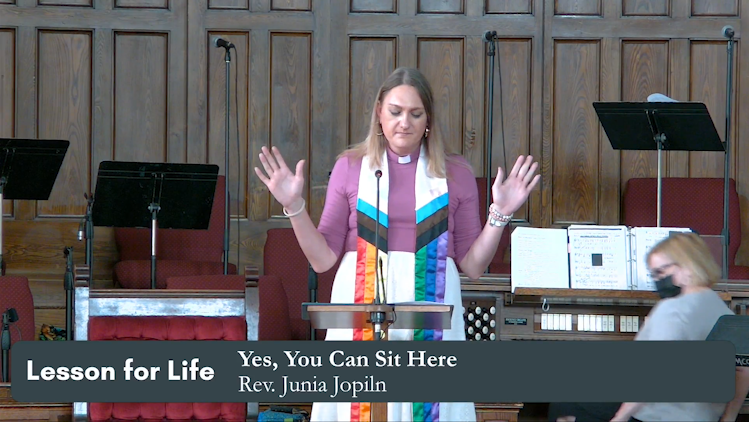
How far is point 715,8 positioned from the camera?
7.79 metres

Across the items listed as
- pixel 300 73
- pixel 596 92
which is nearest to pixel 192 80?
pixel 300 73

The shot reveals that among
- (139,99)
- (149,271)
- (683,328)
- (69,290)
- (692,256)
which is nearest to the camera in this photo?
(683,328)

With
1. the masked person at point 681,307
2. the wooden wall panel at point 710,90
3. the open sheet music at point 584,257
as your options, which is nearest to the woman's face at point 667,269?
the masked person at point 681,307

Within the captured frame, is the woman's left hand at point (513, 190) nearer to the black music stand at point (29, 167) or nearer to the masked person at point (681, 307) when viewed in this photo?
the masked person at point (681, 307)

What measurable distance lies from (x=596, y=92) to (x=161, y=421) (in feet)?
14.1

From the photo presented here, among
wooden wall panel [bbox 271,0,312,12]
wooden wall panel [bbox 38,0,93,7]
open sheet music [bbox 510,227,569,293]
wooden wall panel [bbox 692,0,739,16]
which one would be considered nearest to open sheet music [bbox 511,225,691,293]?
open sheet music [bbox 510,227,569,293]

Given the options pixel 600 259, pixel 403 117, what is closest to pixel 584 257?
pixel 600 259

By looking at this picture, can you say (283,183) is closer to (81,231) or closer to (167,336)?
(167,336)

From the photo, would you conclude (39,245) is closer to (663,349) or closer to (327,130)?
(327,130)

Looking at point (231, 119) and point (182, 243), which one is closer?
point (182, 243)

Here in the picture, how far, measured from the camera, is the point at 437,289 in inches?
136

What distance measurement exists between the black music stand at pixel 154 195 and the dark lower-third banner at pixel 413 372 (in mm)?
2972

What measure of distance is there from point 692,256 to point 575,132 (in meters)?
4.42

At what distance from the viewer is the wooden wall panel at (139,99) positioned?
764 centimetres
